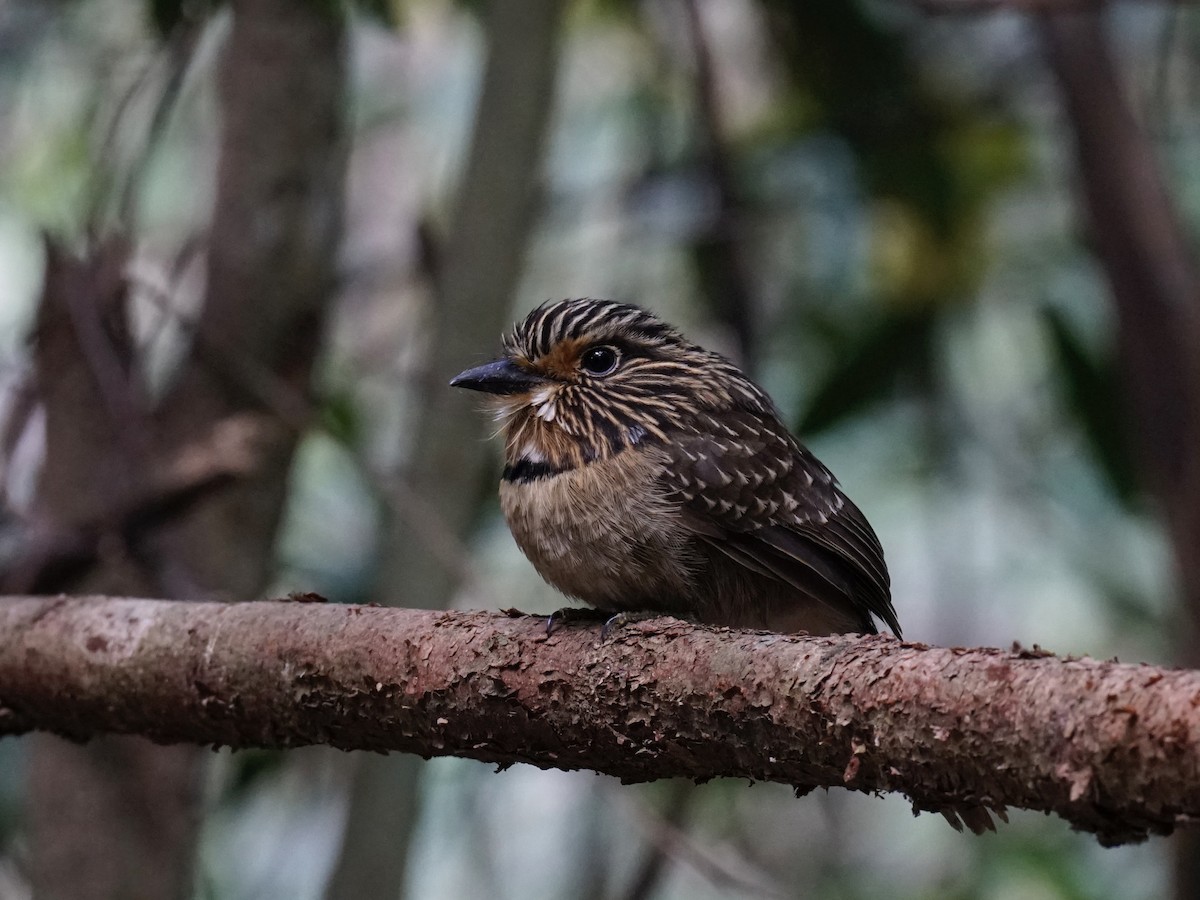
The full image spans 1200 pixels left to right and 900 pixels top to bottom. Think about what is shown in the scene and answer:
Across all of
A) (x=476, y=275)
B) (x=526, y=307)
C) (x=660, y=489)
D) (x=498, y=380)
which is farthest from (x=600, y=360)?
(x=526, y=307)

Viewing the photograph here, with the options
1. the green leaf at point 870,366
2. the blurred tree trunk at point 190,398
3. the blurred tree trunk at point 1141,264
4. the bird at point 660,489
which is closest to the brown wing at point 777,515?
the bird at point 660,489

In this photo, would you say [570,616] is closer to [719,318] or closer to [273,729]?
[273,729]

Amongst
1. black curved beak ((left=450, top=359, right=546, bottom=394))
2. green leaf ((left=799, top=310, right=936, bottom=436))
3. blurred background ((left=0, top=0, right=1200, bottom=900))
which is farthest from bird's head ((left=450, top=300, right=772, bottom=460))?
green leaf ((left=799, top=310, right=936, bottom=436))

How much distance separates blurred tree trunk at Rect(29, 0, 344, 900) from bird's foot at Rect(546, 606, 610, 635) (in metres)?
1.10

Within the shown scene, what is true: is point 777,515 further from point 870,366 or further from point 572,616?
point 870,366

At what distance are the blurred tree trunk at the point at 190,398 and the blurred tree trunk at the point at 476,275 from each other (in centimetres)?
31

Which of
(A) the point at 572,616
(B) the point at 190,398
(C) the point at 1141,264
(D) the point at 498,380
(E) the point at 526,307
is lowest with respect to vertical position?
(E) the point at 526,307

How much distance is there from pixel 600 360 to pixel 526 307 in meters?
2.88

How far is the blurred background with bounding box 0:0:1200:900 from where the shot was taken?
312cm

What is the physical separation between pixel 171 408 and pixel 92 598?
105cm

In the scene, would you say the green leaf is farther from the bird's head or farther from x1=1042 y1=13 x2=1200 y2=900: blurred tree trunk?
the bird's head

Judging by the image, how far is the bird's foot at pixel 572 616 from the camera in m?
1.93

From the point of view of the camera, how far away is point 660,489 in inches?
92.1

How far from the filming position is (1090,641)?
210 inches
